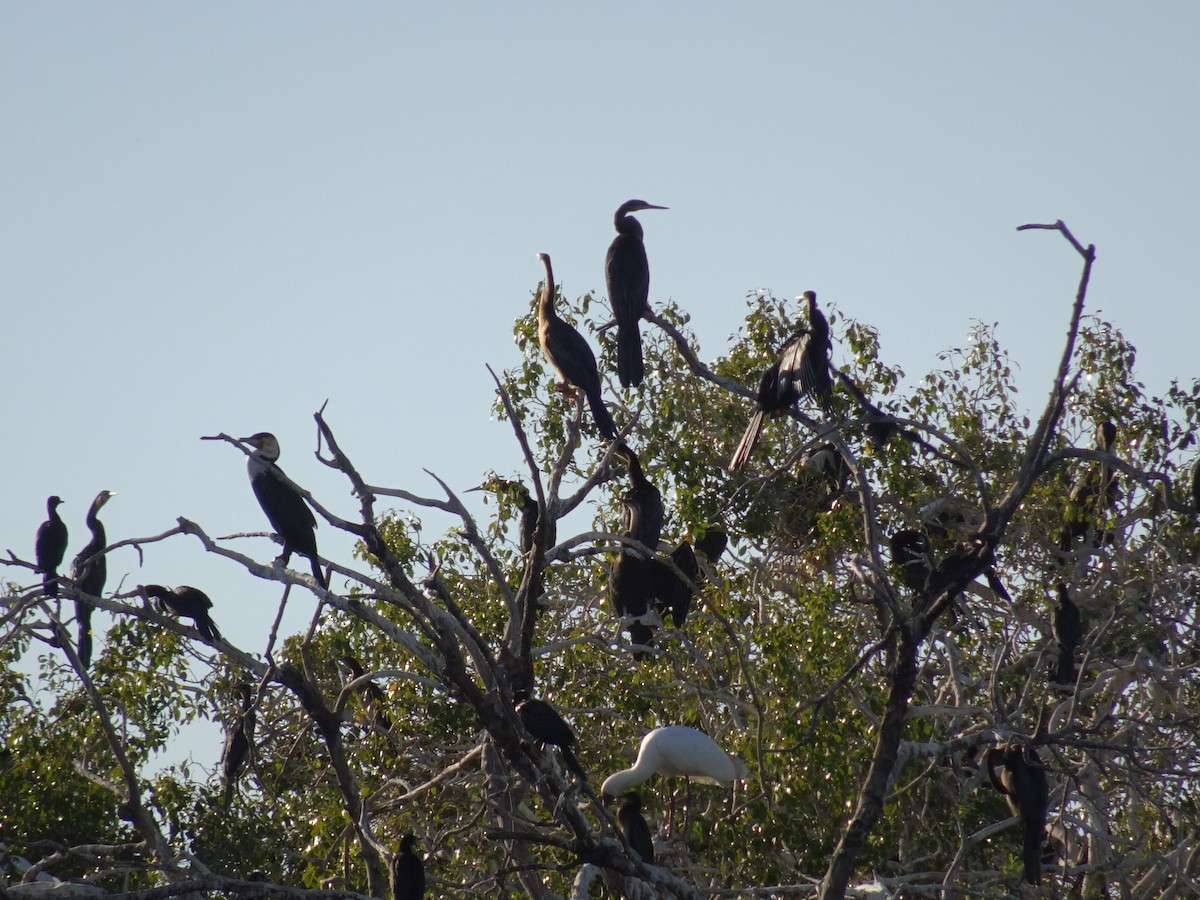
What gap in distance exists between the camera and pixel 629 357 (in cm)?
877

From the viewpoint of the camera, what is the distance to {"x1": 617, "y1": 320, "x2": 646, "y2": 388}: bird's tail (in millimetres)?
8680

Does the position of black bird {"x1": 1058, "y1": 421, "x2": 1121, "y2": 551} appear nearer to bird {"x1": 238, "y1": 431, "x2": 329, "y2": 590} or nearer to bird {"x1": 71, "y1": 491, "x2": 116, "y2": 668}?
bird {"x1": 238, "y1": 431, "x2": 329, "y2": 590}

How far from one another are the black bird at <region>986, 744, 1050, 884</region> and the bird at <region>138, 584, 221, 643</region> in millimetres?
4115

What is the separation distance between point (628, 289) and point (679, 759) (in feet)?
12.4

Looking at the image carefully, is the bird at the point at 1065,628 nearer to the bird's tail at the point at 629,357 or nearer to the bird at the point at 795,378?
the bird at the point at 795,378

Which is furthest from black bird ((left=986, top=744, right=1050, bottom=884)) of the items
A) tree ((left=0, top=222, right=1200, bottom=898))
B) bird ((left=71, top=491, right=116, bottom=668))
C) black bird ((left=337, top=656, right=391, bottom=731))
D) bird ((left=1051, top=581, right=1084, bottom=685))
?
bird ((left=71, top=491, right=116, bottom=668))

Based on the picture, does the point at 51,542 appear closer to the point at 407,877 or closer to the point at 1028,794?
the point at 407,877

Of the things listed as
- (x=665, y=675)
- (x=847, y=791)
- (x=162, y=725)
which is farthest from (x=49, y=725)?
(x=847, y=791)

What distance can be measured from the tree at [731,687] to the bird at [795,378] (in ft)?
0.69

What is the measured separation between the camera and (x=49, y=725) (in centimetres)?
1048

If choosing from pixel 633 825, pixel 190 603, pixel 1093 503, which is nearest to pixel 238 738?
pixel 190 603

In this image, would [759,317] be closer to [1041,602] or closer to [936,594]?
[1041,602]

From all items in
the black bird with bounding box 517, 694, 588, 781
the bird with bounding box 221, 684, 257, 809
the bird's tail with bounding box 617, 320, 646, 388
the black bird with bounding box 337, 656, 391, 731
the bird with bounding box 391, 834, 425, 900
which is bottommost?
the bird with bounding box 391, 834, 425, 900

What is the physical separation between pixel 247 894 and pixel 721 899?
2.82m
